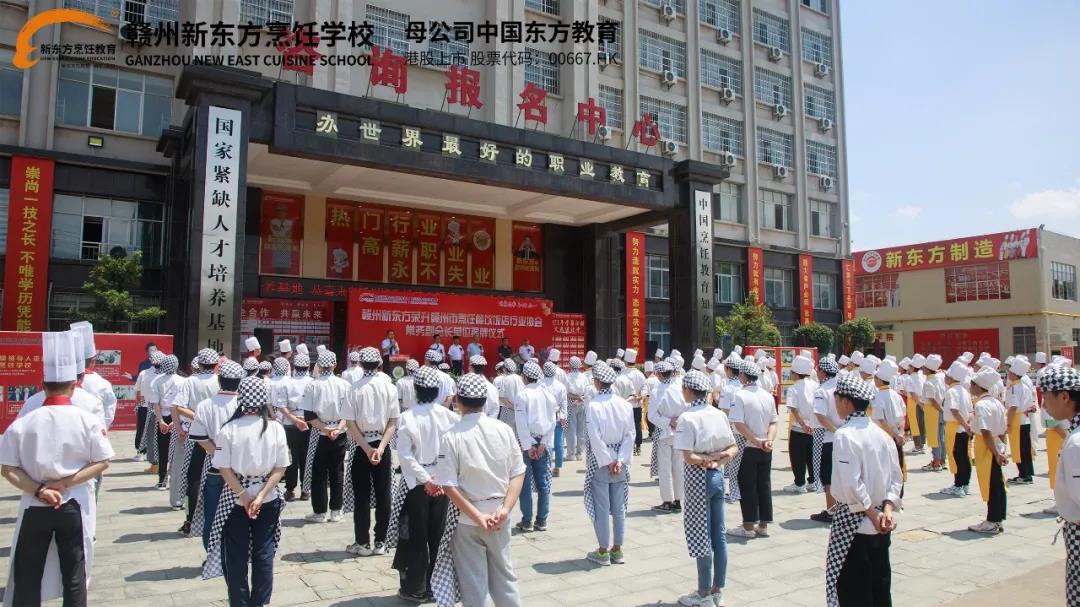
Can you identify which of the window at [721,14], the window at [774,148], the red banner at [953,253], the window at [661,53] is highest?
the window at [721,14]

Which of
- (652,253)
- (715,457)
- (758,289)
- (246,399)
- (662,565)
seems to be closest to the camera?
(246,399)

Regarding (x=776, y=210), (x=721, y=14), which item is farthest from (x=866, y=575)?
(x=721, y=14)

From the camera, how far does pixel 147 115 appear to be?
1952 centimetres

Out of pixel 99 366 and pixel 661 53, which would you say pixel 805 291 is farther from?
pixel 99 366

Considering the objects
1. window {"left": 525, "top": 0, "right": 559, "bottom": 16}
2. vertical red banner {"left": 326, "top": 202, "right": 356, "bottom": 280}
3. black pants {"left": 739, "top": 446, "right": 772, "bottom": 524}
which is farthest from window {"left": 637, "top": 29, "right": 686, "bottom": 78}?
black pants {"left": 739, "top": 446, "right": 772, "bottom": 524}

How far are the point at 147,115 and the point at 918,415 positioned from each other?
21.1 metres

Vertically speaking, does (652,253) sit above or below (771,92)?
below

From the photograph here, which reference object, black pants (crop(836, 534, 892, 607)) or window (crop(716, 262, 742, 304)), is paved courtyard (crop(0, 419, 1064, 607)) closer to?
black pants (crop(836, 534, 892, 607))

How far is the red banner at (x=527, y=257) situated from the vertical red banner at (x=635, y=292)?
3604 mm

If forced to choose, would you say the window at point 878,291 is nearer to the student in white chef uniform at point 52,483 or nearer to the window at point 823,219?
the window at point 823,219

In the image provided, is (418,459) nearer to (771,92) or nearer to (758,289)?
(758,289)

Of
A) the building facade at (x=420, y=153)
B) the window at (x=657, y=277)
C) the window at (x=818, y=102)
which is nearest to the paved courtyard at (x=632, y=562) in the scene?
the building facade at (x=420, y=153)

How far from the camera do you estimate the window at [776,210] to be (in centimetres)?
3322

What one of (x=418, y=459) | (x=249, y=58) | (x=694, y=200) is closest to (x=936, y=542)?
(x=418, y=459)
